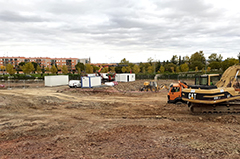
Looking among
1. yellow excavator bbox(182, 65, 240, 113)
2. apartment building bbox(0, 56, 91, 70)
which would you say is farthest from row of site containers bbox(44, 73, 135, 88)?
apartment building bbox(0, 56, 91, 70)

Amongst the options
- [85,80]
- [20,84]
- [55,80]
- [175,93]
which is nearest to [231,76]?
[175,93]

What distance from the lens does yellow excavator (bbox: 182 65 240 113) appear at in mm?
12125

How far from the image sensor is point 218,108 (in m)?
13.0

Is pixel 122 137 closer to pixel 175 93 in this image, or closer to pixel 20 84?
pixel 175 93

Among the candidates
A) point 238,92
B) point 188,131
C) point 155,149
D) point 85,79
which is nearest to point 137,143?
point 155,149

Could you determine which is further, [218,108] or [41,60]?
[41,60]

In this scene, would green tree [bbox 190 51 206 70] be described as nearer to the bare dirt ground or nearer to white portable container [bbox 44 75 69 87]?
white portable container [bbox 44 75 69 87]

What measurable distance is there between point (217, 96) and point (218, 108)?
1416mm

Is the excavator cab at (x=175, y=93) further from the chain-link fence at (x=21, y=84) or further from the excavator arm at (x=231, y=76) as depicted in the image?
the chain-link fence at (x=21, y=84)

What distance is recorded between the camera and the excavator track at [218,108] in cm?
1279

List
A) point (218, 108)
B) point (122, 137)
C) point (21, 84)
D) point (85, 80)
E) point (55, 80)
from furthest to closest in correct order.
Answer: point (21, 84) → point (55, 80) → point (85, 80) → point (218, 108) → point (122, 137)

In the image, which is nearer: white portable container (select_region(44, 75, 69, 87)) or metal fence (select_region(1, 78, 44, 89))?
white portable container (select_region(44, 75, 69, 87))

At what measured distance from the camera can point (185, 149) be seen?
303 inches

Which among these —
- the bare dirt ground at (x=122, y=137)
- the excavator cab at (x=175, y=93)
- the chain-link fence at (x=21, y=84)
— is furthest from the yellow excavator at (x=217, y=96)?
the chain-link fence at (x=21, y=84)
